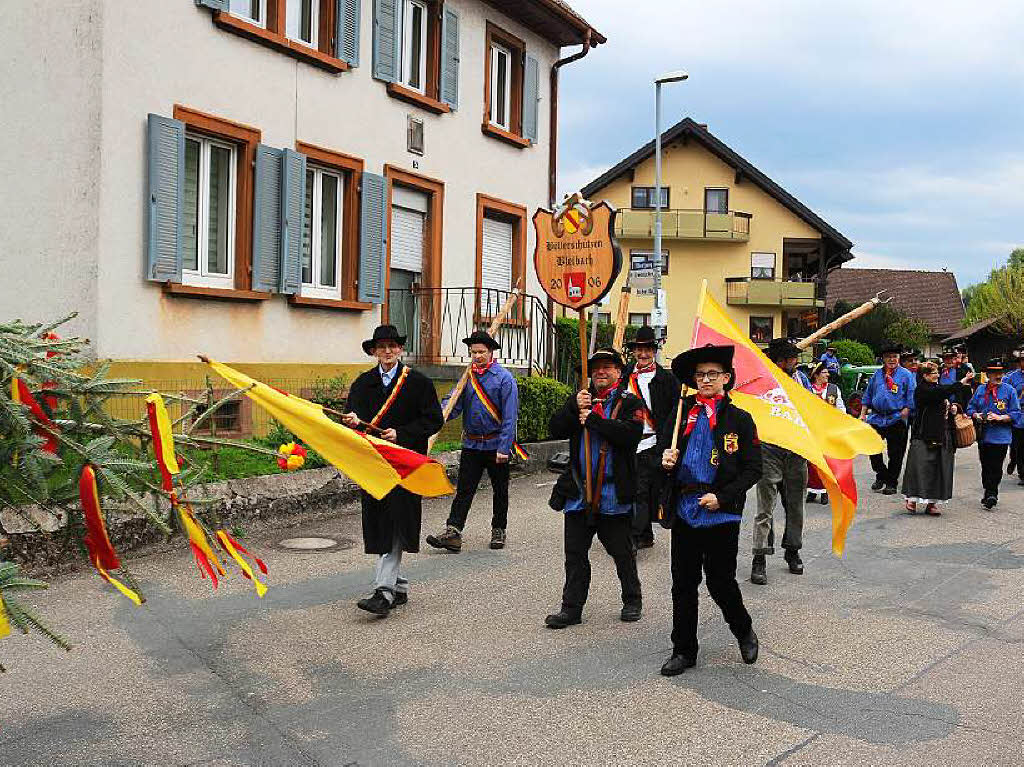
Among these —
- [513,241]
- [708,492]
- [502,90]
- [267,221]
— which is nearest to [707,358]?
[708,492]

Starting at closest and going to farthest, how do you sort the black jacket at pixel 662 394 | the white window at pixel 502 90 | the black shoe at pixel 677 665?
the black shoe at pixel 677 665 < the black jacket at pixel 662 394 < the white window at pixel 502 90

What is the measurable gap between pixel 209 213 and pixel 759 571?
7.84 m

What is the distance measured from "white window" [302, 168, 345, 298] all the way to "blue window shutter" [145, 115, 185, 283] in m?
2.50

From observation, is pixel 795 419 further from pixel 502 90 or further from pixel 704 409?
pixel 502 90

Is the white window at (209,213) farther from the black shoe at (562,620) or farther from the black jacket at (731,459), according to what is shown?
the black jacket at (731,459)

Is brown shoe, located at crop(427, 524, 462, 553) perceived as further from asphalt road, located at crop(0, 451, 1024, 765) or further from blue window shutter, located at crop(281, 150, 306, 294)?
blue window shutter, located at crop(281, 150, 306, 294)

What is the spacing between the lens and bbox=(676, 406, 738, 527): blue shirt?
18.9 feet

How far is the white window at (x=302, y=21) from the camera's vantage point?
13352 mm

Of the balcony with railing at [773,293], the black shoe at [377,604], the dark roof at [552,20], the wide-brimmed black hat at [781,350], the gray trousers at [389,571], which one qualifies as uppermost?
the dark roof at [552,20]

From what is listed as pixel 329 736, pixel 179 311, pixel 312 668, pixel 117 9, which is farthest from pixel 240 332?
pixel 329 736

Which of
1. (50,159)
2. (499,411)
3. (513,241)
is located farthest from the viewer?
(513,241)

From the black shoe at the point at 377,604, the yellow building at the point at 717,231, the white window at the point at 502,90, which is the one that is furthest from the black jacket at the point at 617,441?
the yellow building at the point at 717,231

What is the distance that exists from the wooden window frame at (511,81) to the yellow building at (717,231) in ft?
90.4

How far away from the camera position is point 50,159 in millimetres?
10539
